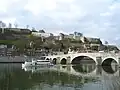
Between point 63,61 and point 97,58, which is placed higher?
point 63,61

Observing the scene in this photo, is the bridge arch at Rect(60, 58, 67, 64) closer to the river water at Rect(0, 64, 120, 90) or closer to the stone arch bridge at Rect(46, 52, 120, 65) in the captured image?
the stone arch bridge at Rect(46, 52, 120, 65)

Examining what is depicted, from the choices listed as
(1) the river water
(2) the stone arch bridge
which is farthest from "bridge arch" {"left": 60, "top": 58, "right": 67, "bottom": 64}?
(1) the river water

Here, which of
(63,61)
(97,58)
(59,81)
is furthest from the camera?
(63,61)

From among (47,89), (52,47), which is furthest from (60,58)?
(47,89)

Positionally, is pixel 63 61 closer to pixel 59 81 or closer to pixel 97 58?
pixel 97 58

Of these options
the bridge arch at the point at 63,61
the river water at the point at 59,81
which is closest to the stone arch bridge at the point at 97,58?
the bridge arch at the point at 63,61

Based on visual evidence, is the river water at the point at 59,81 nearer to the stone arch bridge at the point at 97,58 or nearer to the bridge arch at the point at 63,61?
the stone arch bridge at the point at 97,58

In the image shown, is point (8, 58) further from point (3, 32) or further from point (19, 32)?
point (19, 32)

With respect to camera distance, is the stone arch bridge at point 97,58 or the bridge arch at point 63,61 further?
the bridge arch at point 63,61

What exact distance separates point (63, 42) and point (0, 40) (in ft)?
89.1

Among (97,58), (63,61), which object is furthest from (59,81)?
(63,61)

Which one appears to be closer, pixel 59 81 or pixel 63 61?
pixel 59 81

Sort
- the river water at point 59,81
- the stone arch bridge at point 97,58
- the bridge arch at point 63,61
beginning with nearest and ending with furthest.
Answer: the river water at point 59,81, the stone arch bridge at point 97,58, the bridge arch at point 63,61

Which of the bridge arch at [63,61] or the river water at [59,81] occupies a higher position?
the bridge arch at [63,61]
